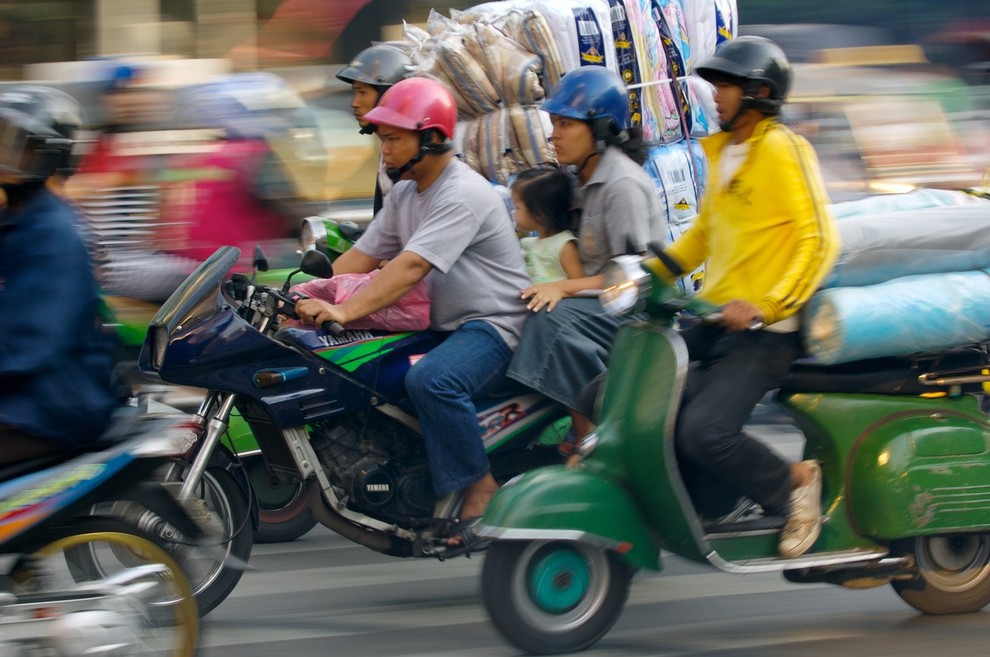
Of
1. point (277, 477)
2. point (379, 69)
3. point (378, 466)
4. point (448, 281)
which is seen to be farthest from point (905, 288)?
point (379, 69)

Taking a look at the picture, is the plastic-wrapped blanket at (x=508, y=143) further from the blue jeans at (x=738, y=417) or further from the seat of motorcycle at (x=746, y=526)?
the seat of motorcycle at (x=746, y=526)

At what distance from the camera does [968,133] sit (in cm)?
1113

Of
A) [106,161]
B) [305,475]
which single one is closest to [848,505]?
[305,475]

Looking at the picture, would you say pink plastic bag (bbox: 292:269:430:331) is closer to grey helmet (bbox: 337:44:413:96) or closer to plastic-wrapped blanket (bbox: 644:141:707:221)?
grey helmet (bbox: 337:44:413:96)

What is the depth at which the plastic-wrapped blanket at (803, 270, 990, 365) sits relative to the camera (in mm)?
→ 4527

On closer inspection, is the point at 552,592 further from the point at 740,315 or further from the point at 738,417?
the point at 740,315

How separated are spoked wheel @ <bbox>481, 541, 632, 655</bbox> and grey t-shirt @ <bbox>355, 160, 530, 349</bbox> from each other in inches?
42.4

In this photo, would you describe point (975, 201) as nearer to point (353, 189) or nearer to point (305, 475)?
point (305, 475)

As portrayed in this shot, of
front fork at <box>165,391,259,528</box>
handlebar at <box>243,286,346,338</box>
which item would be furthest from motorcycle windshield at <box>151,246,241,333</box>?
front fork at <box>165,391,259,528</box>

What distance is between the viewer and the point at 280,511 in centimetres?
616

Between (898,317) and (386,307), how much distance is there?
1763mm

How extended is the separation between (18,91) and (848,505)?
9.32 feet

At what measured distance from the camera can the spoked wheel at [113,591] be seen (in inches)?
143

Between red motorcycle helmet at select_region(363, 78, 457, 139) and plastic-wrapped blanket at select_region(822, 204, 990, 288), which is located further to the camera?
red motorcycle helmet at select_region(363, 78, 457, 139)
